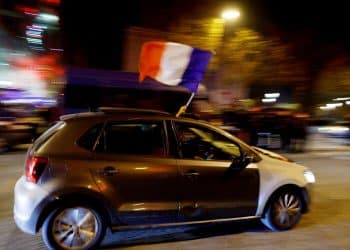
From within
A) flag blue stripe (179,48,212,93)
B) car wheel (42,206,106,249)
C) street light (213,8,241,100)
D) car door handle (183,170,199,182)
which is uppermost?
street light (213,8,241,100)

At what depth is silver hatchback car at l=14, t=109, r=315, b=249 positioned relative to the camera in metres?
4.82

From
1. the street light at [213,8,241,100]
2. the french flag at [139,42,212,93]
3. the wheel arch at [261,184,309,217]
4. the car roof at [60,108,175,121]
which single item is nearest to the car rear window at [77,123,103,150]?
the car roof at [60,108,175,121]

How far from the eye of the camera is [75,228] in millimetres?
4949

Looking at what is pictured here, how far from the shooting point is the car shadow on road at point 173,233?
17.9 ft

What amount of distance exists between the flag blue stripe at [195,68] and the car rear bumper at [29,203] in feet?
11.4

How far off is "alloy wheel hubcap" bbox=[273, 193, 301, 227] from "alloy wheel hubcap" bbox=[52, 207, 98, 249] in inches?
92.3

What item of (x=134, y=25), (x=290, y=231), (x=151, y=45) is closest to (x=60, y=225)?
(x=290, y=231)

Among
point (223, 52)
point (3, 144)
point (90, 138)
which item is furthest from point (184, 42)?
point (90, 138)

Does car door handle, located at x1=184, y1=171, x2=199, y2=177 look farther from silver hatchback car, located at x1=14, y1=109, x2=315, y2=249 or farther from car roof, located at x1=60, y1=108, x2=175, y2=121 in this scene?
car roof, located at x1=60, y1=108, x2=175, y2=121

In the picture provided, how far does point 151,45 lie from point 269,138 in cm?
893

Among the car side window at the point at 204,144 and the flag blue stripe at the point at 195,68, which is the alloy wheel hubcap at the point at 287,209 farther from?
the flag blue stripe at the point at 195,68

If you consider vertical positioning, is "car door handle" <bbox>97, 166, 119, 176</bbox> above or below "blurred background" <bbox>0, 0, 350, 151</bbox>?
below

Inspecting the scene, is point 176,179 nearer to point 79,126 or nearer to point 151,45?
point 79,126

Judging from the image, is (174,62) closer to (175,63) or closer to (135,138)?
(175,63)
